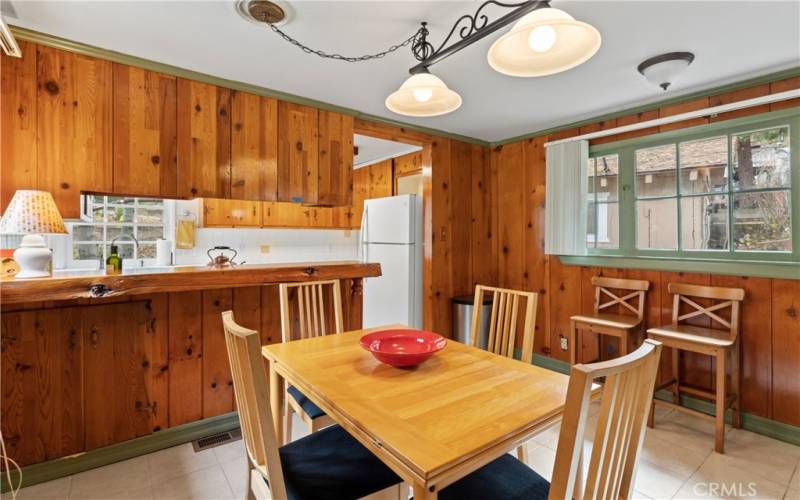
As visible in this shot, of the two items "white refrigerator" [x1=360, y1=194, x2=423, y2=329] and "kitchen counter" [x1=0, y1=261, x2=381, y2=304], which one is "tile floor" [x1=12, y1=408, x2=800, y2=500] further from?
"white refrigerator" [x1=360, y1=194, x2=423, y2=329]

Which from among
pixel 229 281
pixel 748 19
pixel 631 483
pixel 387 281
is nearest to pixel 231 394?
pixel 229 281

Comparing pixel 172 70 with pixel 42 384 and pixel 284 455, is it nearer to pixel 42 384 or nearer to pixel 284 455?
pixel 42 384

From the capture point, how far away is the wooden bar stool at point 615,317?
8.97 feet

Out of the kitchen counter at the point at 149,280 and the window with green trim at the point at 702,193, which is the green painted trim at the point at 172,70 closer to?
the kitchen counter at the point at 149,280

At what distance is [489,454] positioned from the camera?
968 millimetres

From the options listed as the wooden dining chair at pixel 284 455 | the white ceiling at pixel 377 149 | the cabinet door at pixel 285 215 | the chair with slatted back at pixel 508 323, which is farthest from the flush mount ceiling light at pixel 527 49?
the cabinet door at pixel 285 215

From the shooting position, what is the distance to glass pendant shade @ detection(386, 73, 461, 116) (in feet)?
4.96

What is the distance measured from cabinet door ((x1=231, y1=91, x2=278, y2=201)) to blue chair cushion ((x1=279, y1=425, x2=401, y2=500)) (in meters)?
1.69

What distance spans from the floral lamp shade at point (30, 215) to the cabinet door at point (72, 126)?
10.1 inches

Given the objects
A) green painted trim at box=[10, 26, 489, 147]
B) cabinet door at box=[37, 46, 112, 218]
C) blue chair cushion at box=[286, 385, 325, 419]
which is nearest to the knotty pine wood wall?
green painted trim at box=[10, 26, 489, 147]

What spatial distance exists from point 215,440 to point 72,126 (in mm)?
1965

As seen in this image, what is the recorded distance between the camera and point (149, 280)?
199 cm

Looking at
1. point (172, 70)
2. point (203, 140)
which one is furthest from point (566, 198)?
point (172, 70)

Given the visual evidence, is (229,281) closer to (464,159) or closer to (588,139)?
(464,159)
